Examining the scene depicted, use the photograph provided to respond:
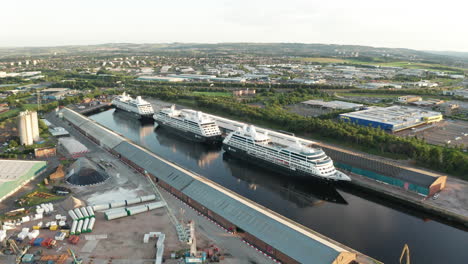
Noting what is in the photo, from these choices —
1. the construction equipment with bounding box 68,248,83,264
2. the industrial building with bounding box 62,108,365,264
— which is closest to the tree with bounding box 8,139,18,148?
the industrial building with bounding box 62,108,365,264

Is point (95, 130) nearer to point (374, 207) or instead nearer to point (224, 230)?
point (224, 230)

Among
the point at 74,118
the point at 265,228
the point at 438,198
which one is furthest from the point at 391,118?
the point at 74,118

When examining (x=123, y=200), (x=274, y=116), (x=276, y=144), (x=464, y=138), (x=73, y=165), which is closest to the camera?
(x=123, y=200)

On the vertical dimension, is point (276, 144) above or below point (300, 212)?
above

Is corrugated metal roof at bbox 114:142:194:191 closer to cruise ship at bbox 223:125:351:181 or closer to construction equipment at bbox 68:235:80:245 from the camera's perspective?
construction equipment at bbox 68:235:80:245

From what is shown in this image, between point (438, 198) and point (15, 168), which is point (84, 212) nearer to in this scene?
point (15, 168)

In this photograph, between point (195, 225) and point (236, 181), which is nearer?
point (195, 225)

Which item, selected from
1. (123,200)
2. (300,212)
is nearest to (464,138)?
(300,212)
